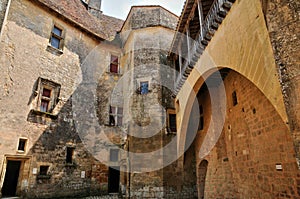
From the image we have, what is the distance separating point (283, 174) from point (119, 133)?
783 cm

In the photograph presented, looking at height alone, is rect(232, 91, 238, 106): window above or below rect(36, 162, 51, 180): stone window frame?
above

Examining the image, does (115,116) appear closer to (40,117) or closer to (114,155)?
(114,155)

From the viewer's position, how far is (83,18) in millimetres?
12070

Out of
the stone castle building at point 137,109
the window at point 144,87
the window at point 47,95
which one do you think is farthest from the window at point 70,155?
the window at point 144,87

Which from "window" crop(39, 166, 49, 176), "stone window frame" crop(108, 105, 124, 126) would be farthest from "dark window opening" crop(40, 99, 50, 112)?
"stone window frame" crop(108, 105, 124, 126)

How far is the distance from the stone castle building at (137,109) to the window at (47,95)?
0.15 ft

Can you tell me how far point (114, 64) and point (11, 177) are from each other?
7.74 m

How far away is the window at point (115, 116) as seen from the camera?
11.1 m

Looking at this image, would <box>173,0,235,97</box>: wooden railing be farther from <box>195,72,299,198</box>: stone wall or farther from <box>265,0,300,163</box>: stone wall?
<box>265,0,300,163</box>: stone wall

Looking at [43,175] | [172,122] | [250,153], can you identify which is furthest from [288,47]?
[43,175]

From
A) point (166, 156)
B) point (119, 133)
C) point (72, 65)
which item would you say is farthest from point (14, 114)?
point (166, 156)

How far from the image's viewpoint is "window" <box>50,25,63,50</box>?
10.0 m

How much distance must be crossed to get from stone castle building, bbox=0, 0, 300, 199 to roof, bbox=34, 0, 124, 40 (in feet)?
0.37

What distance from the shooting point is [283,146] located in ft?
15.3
